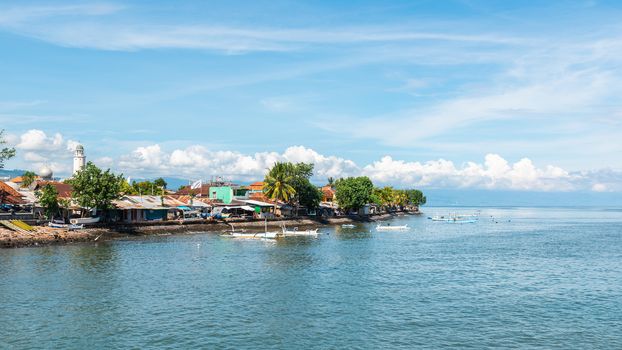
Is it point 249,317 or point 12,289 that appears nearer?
point 249,317

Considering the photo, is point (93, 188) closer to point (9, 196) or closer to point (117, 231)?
point (117, 231)

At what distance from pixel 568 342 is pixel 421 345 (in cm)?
796

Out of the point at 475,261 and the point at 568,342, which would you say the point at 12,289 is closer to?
the point at 568,342

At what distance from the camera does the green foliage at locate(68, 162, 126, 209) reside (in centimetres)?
7894

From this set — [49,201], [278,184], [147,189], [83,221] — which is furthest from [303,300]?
[147,189]

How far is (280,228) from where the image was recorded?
11150cm

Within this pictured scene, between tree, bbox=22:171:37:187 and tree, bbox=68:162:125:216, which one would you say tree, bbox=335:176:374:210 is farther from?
tree, bbox=22:171:37:187

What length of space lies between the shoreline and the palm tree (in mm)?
5879

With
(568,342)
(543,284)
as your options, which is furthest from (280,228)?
(568,342)

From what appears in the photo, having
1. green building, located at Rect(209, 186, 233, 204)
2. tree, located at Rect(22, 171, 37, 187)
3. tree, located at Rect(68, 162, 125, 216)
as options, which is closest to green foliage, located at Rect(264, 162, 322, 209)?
green building, located at Rect(209, 186, 233, 204)

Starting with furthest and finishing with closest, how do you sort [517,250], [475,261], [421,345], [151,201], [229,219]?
[229,219], [151,201], [517,250], [475,261], [421,345]

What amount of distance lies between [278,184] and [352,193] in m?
33.1

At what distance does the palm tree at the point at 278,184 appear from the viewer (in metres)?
116

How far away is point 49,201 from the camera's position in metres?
77.5
